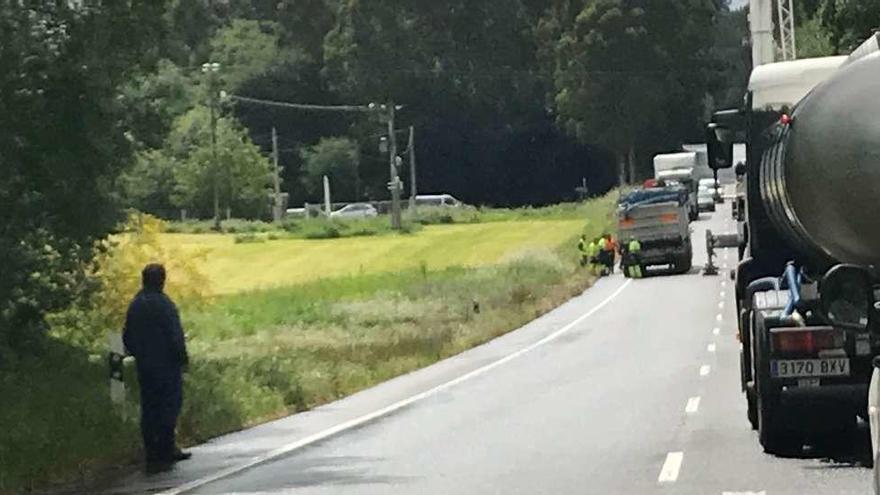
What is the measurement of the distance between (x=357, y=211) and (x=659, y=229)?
49646mm

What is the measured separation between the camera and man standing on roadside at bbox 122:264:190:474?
64.5 ft

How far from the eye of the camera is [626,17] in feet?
366

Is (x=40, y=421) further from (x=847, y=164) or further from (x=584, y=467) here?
(x=847, y=164)

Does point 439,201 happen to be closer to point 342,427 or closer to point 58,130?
point 58,130

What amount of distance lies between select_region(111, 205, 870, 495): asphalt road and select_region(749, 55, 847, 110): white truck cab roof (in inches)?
127

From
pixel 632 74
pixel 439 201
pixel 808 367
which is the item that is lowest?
pixel 439 201

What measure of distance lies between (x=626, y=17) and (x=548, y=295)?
178ft

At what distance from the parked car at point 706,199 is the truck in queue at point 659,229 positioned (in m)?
25.8

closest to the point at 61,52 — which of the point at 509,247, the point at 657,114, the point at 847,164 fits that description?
the point at 847,164

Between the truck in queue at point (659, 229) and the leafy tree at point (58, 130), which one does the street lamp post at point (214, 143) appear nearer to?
the truck in queue at point (659, 229)

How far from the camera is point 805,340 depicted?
17250mm

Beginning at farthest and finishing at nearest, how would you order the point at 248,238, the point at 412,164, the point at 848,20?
the point at 412,164 < the point at 248,238 < the point at 848,20

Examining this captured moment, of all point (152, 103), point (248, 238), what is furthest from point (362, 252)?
point (152, 103)

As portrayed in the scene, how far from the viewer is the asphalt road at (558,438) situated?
661 inches
